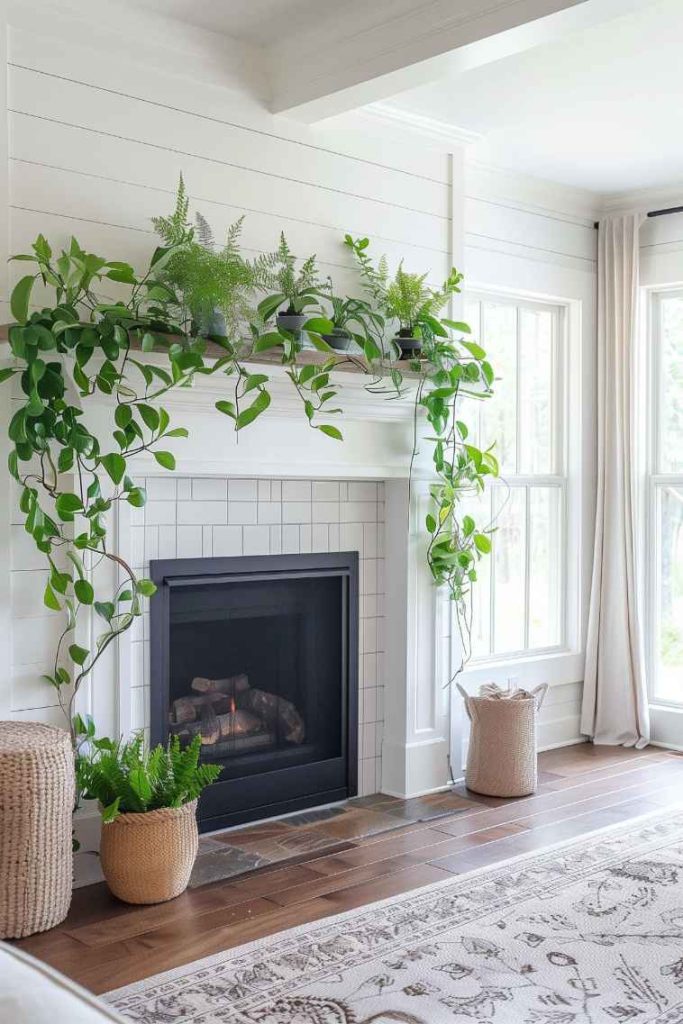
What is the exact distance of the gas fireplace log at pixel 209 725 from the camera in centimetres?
379

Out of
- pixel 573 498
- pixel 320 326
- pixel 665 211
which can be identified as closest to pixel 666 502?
pixel 573 498

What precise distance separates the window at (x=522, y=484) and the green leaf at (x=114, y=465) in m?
2.11

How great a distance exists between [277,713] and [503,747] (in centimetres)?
88

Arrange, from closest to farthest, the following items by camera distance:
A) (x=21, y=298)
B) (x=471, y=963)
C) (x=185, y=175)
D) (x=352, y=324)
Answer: (x=471, y=963) < (x=21, y=298) < (x=185, y=175) < (x=352, y=324)

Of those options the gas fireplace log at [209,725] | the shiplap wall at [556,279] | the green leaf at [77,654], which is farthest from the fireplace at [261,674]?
the shiplap wall at [556,279]

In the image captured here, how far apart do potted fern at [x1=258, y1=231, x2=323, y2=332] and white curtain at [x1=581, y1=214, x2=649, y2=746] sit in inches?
73.7

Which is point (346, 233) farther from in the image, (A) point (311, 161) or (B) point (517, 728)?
(B) point (517, 728)

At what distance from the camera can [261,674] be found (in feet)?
13.0

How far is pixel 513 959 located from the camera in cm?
272

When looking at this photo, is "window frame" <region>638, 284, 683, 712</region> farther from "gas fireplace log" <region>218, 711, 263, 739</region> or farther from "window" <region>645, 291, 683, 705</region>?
"gas fireplace log" <region>218, 711, 263, 739</region>

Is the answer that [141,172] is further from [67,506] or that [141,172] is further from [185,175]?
[67,506]

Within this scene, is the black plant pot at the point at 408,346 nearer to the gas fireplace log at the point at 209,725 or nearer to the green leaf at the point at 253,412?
the green leaf at the point at 253,412

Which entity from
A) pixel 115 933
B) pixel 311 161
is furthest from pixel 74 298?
pixel 115 933

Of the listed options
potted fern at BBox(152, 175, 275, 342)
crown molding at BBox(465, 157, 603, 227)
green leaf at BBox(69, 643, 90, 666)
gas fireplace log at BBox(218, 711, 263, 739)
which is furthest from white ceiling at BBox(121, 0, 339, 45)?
gas fireplace log at BBox(218, 711, 263, 739)
